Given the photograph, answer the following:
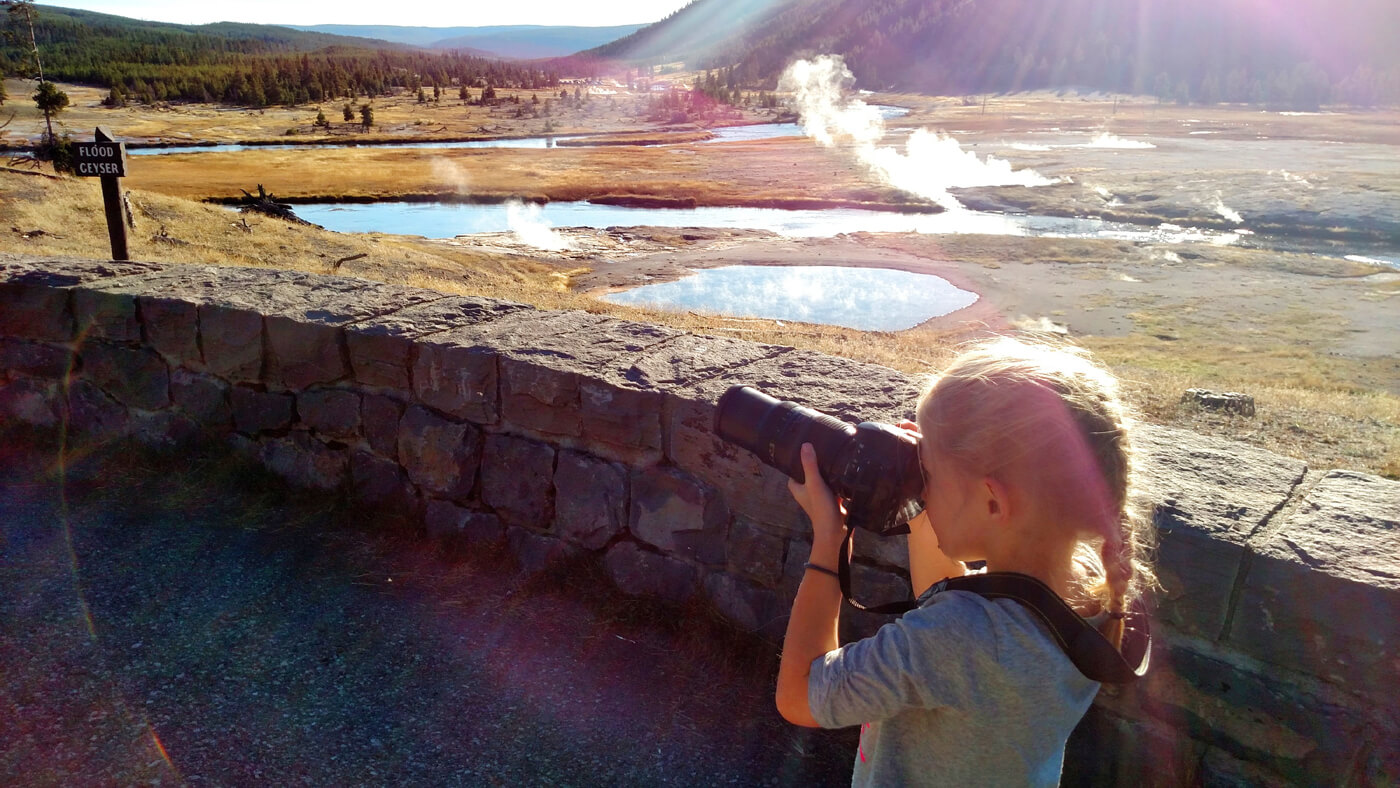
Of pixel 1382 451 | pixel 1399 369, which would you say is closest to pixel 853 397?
pixel 1382 451

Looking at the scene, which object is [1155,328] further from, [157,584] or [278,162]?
[278,162]

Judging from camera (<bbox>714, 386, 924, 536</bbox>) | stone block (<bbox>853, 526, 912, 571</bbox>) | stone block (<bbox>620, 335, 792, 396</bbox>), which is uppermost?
camera (<bbox>714, 386, 924, 536</bbox>)

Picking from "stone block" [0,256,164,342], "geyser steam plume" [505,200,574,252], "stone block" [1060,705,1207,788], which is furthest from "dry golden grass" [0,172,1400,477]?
"stone block" [1060,705,1207,788]

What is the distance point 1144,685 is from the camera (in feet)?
Answer: 6.63

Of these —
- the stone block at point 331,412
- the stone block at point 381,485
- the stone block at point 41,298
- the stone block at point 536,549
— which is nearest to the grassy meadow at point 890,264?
the stone block at point 41,298

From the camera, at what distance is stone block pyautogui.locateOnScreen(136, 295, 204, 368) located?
3684mm

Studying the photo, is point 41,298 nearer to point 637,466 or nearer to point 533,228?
point 637,466

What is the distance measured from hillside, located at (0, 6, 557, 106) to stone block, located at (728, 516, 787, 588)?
57017 millimetres

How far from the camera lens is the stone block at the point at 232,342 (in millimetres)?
3549

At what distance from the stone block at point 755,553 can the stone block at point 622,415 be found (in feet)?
1.14

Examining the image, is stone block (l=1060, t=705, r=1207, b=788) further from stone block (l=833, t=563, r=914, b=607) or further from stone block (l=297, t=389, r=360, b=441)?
stone block (l=297, t=389, r=360, b=441)

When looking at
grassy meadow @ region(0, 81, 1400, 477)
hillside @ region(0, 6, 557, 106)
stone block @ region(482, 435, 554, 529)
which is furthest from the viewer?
hillside @ region(0, 6, 557, 106)

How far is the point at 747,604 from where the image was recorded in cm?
269

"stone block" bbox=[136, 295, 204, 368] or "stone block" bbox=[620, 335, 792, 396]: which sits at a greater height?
"stone block" bbox=[620, 335, 792, 396]
